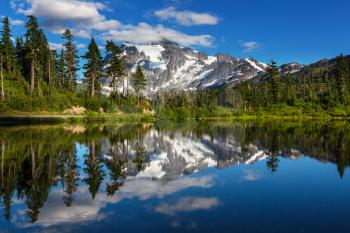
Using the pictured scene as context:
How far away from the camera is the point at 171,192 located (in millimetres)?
15797

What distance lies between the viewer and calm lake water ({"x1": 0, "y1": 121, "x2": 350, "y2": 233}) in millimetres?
11227

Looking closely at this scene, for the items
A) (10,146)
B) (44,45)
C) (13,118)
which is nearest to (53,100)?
(13,118)

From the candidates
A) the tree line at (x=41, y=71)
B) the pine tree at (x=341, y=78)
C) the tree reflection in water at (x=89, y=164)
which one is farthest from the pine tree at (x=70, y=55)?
the pine tree at (x=341, y=78)

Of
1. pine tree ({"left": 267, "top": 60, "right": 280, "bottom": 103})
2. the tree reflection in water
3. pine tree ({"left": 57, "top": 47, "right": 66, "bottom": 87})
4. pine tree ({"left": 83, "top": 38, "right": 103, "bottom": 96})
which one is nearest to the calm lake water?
the tree reflection in water

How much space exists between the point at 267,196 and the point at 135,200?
5356mm

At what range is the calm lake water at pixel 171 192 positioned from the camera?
11227 mm

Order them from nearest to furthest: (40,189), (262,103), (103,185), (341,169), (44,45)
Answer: (40,189), (103,185), (341,169), (44,45), (262,103)

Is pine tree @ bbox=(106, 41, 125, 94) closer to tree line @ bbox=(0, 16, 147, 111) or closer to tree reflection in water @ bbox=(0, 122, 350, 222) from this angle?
tree line @ bbox=(0, 16, 147, 111)

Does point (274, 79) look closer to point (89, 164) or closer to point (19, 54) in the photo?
point (19, 54)

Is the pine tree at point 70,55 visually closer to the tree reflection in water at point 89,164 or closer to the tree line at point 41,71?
the tree line at point 41,71

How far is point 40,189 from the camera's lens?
1569 cm

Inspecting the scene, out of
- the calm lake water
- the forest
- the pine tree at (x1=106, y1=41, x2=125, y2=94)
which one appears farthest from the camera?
the pine tree at (x1=106, y1=41, x2=125, y2=94)

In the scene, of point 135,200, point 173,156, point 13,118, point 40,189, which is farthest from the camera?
point 13,118

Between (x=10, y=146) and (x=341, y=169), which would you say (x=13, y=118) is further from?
(x=341, y=169)
